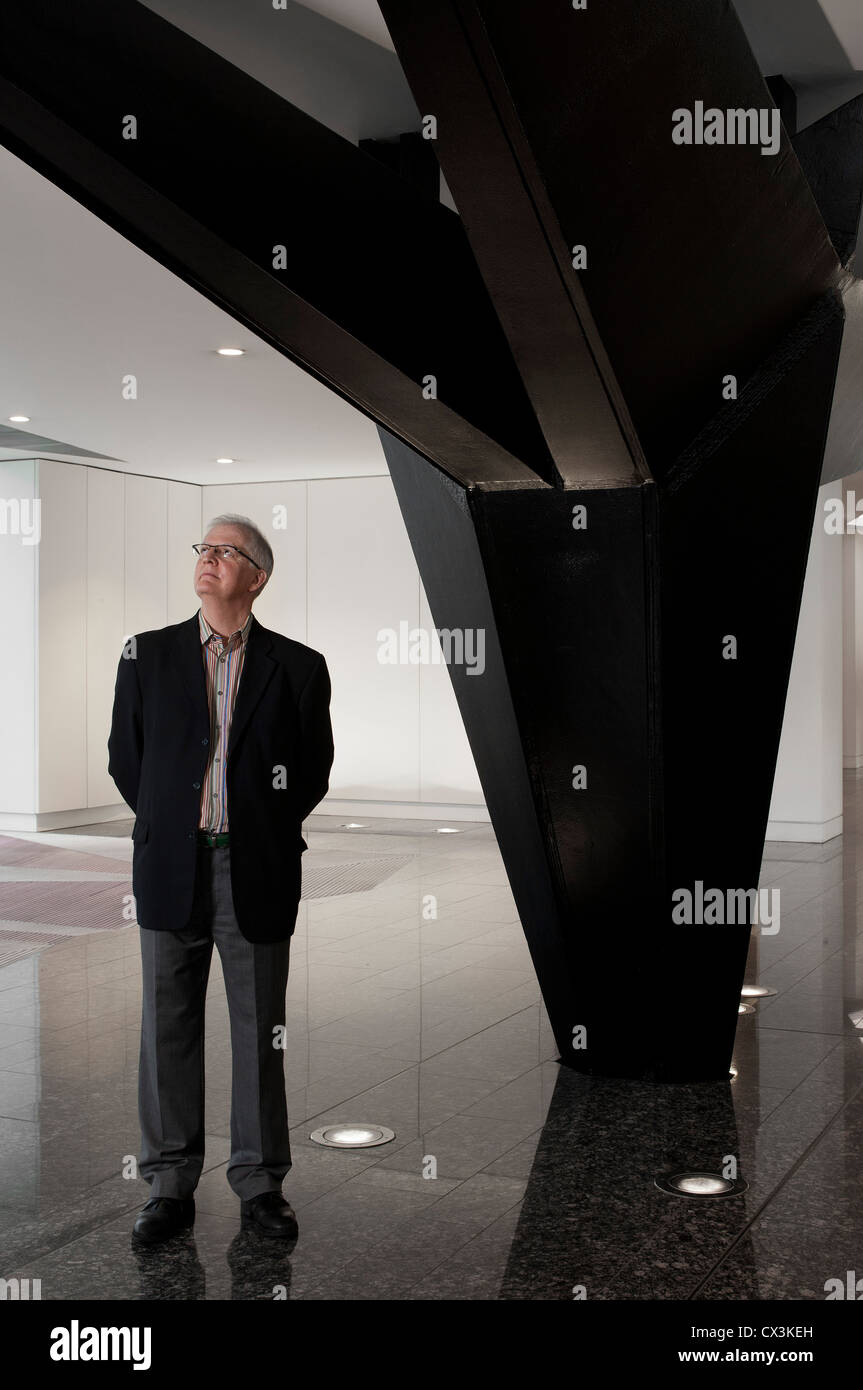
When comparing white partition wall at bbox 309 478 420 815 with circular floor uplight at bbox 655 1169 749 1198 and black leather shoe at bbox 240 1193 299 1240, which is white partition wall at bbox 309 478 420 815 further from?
black leather shoe at bbox 240 1193 299 1240

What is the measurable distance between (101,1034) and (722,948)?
2.83 metres

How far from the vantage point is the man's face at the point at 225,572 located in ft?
12.6

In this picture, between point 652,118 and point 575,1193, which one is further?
point 575,1193

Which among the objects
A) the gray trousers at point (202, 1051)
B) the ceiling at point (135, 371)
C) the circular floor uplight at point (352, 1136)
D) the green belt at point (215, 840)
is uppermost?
the ceiling at point (135, 371)

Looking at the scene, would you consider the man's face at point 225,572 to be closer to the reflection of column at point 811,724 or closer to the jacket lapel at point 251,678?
the jacket lapel at point 251,678

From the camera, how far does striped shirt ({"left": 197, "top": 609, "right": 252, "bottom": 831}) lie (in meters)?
3.74

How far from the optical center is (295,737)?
389cm

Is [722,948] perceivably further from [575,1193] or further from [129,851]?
[129,851]

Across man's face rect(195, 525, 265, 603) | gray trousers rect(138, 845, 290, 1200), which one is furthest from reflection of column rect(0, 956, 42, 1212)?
man's face rect(195, 525, 265, 603)

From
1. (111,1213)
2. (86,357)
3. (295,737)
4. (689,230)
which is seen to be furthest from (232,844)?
(86,357)

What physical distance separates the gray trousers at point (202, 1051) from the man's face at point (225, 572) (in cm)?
75

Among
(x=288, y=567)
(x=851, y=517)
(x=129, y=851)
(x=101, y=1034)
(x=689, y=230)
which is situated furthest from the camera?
(x=851, y=517)

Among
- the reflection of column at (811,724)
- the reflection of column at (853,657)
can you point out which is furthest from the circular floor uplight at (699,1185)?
the reflection of column at (853,657)

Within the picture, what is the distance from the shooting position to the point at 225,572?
3.84 metres
